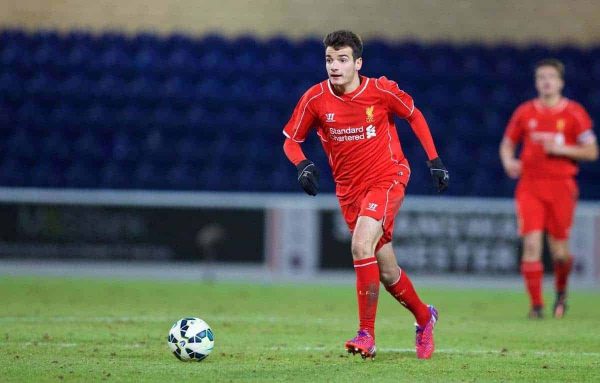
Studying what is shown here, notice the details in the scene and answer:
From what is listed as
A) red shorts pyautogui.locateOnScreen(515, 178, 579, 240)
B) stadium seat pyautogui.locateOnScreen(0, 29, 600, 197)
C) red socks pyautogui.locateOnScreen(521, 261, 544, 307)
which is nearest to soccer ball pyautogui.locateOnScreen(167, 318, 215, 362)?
red socks pyautogui.locateOnScreen(521, 261, 544, 307)

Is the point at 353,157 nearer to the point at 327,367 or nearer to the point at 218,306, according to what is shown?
the point at 327,367

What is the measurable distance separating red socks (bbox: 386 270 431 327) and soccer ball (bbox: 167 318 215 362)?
3.96 ft

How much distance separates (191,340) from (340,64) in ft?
6.10

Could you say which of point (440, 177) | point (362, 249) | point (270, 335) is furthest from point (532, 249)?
point (362, 249)

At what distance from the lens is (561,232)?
412 inches

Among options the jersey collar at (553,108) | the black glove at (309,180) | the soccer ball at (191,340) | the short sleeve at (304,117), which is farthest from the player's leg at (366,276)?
the jersey collar at (553,108)

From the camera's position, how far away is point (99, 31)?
16984mm

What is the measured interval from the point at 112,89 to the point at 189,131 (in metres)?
1.28

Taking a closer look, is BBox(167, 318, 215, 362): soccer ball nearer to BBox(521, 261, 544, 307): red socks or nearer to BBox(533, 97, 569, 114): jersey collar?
BBox(521, 261, 544, 307): red socks

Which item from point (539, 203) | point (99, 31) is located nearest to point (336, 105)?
point (539, 203)

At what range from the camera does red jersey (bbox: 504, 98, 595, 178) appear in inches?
408

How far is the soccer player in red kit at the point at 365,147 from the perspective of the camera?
683 centimetres

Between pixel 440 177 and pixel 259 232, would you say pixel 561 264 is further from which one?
pixel 259 232

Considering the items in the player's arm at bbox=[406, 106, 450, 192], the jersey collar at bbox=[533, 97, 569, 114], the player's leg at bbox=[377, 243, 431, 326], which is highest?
the jersey collar at bbox=[533, 97, 569, 114]
